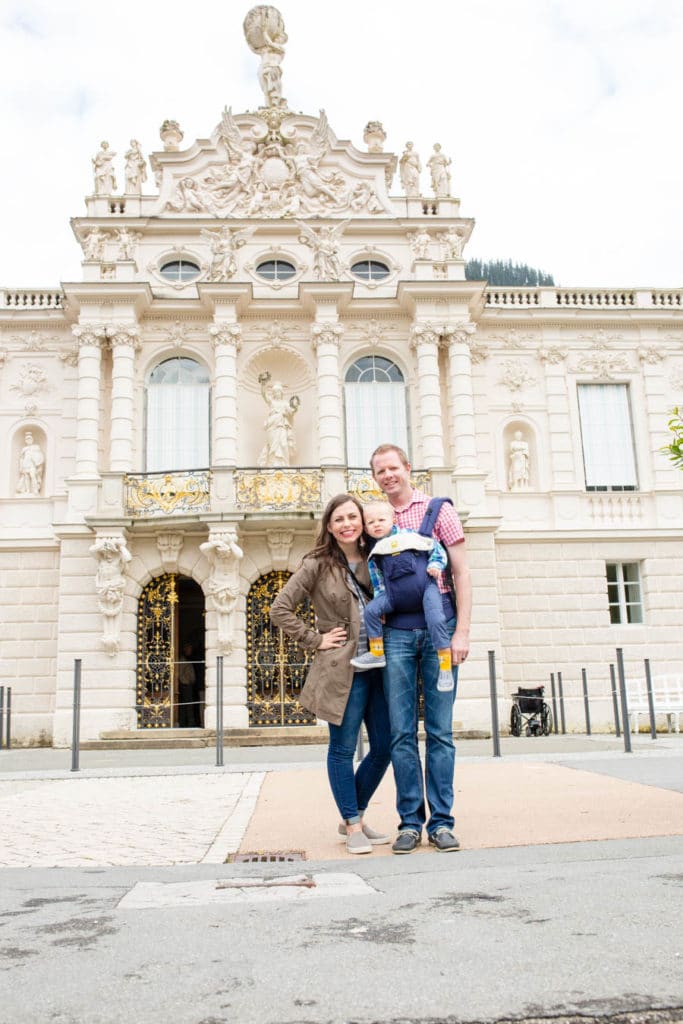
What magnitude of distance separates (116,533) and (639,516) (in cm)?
1253

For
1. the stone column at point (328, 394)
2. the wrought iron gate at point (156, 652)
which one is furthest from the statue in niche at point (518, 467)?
the wrought iron gate at point (156, 652)

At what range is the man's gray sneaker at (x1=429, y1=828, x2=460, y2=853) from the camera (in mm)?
4965

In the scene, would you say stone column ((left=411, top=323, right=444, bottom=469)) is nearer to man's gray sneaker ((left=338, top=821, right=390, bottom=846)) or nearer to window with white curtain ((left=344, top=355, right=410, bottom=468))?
window with white curtain ((left=344, top=355, right=410, bottom=468))

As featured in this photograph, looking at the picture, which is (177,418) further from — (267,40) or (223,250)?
(267,40)

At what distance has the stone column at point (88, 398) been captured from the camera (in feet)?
70.3

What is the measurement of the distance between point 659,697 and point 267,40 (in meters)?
19.9

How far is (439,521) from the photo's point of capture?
17.8 feet

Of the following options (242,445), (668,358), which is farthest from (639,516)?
(242,445)

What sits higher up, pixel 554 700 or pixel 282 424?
pixel 282 424

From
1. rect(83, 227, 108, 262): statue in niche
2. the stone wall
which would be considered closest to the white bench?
the stone wall

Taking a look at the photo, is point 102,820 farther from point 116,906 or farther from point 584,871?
point 584,871

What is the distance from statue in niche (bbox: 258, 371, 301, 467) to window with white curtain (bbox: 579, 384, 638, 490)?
7373mm

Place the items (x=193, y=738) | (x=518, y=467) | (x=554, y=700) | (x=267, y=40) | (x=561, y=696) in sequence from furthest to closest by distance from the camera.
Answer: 1. (x=267, y=40)
2. (x=518, y=467)
3. (x=554, y=700)
4. (x=561, y=696)
5. (x=193, y=738)

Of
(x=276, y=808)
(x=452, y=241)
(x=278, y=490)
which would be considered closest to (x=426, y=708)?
(x=276, y=808)
